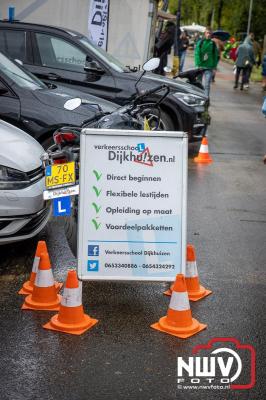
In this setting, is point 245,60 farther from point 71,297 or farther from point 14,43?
point 71,297

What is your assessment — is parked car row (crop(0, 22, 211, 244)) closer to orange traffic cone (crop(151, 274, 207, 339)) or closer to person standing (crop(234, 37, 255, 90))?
orange traffic cone (crop(151, 274, 207, 339))

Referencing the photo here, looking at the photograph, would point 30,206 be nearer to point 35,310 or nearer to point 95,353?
point 35,310

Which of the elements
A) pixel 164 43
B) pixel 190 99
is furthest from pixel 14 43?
pixel 164 43

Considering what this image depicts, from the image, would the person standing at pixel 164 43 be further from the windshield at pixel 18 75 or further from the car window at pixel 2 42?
the windshield at pixel 18 75

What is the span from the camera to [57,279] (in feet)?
19.0

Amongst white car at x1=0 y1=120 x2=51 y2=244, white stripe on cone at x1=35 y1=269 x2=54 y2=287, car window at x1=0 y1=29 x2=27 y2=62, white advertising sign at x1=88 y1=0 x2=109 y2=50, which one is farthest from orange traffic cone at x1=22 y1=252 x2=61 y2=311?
white advertising sign at x1=88 y1=0 x2=109 y2=50

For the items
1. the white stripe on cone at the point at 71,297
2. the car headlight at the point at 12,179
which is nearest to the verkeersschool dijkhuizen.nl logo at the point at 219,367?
the white stripe on cone at the point at 71,297

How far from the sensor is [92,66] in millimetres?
10750

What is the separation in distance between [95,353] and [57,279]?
141 centimetres

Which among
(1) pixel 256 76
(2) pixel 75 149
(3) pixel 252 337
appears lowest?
(1) pixel 256 76

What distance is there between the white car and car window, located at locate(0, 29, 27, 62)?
466 centimetres

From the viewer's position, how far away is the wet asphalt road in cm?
404

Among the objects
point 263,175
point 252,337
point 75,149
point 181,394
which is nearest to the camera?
point 181,394

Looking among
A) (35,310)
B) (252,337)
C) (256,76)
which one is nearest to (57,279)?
(35,310)
